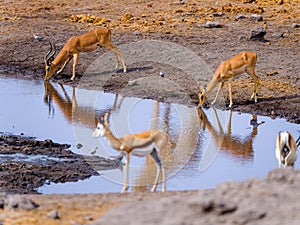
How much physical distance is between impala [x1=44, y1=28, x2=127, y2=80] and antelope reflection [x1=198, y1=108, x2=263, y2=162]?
11.5ft

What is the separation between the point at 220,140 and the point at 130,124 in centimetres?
158

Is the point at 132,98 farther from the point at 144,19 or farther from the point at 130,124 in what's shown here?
the point at 144,19

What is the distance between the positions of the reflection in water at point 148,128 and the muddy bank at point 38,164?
20 cm

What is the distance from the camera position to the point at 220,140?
41.7ft

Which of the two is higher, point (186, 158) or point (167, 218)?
point (167, 218)

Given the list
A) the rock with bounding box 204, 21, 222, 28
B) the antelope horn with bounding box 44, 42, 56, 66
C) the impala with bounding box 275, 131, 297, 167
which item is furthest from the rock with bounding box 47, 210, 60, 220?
the rock with bounding box 204, 21, 222, 28

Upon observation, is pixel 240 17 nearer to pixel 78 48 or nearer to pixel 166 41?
pixel 166 41

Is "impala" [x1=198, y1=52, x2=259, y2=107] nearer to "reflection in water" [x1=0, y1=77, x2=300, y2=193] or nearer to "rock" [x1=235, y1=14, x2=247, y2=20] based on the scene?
"reflection in water" [x1=0, y1=77, x2=300, y2=193]

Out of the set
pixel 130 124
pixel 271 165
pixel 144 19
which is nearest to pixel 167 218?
pixel 271 165

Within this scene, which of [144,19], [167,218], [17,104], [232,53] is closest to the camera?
[167,218]

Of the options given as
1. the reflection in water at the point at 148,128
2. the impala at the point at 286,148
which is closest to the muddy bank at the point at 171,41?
the reflection in water at the point at 148,128

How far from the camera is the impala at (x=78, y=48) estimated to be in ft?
55.3

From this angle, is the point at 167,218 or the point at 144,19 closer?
the point at 167,218

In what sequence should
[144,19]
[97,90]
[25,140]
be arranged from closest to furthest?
[25,140], [97,90], [144,19]
